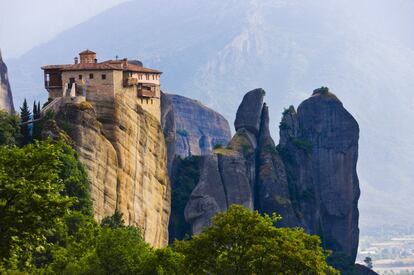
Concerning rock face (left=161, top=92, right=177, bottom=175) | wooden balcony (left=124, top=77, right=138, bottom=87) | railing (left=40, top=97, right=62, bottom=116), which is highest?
rock face (left=161, top=92, right=177, bottom=175)

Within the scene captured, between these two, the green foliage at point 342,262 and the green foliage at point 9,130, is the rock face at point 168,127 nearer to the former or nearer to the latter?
the green foliage at point 342,262

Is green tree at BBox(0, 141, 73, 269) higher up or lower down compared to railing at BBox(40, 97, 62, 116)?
lower down


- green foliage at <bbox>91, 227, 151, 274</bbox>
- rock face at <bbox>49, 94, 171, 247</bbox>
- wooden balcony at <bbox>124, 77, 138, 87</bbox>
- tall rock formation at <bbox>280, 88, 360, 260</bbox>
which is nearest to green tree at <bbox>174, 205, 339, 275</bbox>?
green foliage at <bbox>91, 227, 151, 274</bbox>

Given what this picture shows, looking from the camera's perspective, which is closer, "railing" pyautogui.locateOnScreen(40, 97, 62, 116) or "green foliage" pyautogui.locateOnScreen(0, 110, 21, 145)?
"green foliage" pyautogui.locateOnScreen(0, 110, 21, 145)

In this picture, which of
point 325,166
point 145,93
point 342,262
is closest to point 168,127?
point 325,166

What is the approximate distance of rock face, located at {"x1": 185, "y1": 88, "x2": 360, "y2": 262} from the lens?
15925 cm

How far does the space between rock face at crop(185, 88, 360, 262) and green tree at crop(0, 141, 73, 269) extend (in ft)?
320

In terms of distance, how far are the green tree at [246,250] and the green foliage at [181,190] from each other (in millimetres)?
82339

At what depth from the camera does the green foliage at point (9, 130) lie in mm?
111137

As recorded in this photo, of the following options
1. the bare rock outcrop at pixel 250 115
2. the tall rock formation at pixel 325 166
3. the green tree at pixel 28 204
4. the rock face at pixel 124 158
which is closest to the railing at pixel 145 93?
the rock face at pixel 124 158

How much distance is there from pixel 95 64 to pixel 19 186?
211 feet

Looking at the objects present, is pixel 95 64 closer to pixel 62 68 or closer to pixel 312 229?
pixel 62 68

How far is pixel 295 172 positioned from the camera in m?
176

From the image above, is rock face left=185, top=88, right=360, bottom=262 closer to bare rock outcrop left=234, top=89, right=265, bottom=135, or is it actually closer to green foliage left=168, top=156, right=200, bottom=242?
bare rock outcrop left=234, top=89, right=265, bottom=135
